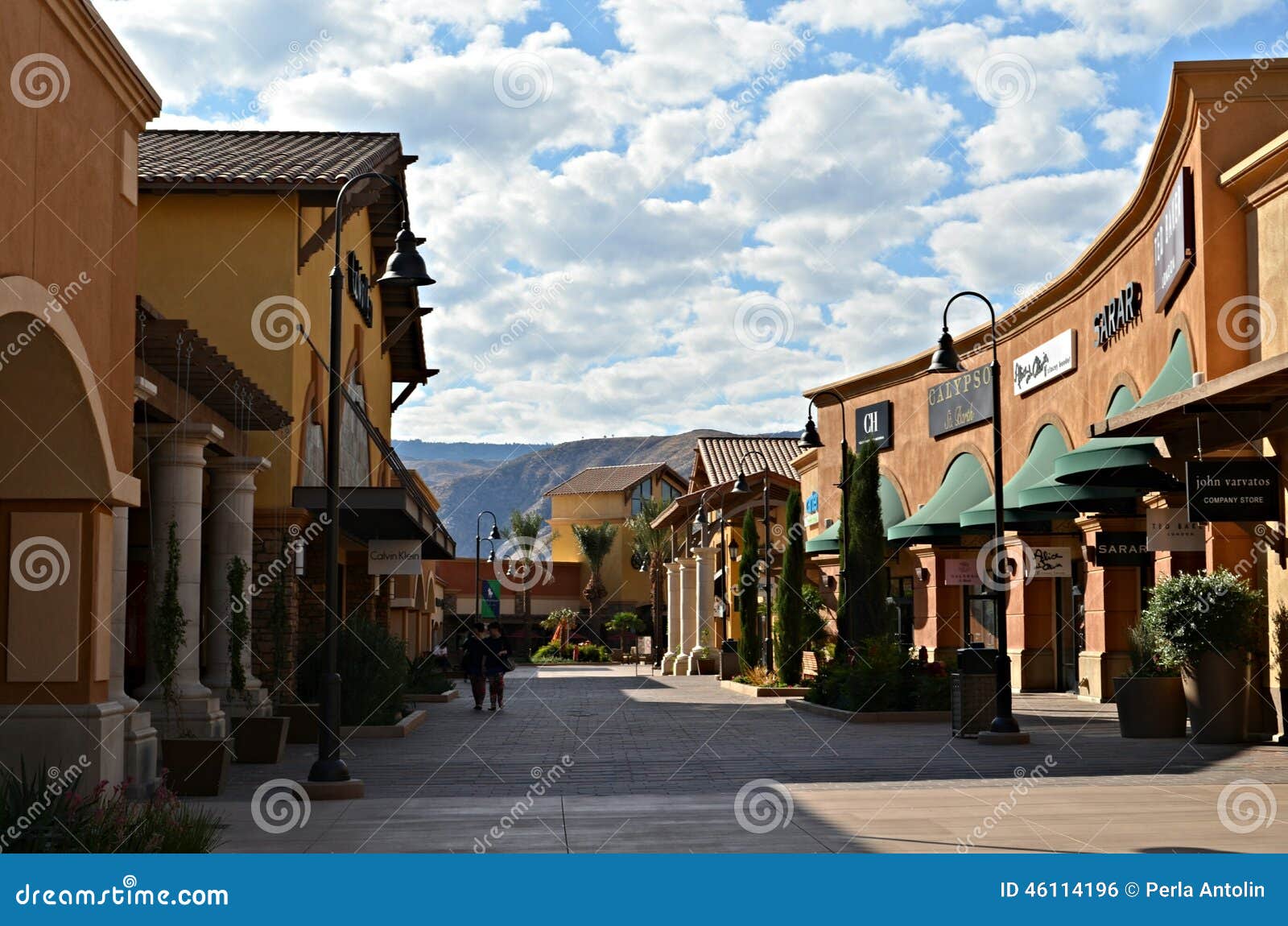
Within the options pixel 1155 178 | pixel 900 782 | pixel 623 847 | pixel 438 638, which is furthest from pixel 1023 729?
pixel 438 638

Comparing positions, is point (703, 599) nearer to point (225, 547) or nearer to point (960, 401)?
point (960, 401)

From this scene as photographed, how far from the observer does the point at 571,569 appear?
288 ft

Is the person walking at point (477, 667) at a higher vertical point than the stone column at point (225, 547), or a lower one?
lower

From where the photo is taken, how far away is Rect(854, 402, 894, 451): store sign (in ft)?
140

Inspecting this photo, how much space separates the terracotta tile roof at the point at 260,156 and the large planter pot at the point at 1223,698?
1433 centimetres

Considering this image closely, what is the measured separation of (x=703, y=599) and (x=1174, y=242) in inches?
1046

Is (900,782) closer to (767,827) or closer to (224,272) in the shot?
(767,827)

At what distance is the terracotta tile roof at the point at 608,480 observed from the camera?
96938mm

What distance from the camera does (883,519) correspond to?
41875mm

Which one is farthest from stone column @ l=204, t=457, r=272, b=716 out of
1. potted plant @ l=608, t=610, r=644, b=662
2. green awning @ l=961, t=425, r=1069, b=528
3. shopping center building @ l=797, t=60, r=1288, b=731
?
potted plant @ l=608, t=610, r=644, b=662

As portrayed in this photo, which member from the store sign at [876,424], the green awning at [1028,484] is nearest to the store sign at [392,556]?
the green awning at [1028,484]

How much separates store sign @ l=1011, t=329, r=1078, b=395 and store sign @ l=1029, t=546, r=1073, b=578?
3904mm

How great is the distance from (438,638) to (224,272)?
162 feet

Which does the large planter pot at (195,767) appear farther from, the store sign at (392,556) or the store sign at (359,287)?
the store sign at (392,556)
